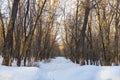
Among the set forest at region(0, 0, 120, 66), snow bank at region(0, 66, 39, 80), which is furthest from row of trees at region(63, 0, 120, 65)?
snow bank at region(0, 66, 39, 80)

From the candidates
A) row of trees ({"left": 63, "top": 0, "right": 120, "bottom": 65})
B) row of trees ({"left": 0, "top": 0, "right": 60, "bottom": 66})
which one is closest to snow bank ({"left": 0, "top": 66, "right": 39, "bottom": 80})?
row of trees ({"left": 0, "top": 0, "right": 60, "bottom": 66})

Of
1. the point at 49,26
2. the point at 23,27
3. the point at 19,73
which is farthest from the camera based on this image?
the point at 49,26

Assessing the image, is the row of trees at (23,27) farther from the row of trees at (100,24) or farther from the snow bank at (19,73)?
the snow bank at (19,73)

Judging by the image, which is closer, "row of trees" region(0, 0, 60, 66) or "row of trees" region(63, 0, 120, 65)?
"row of trees" region(0, 0, 60, 66)

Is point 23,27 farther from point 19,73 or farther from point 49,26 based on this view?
point 19,73

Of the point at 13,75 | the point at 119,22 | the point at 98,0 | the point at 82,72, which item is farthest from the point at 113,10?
the point at 13,75

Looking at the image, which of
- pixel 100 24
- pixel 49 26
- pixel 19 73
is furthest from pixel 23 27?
pixel 19 73

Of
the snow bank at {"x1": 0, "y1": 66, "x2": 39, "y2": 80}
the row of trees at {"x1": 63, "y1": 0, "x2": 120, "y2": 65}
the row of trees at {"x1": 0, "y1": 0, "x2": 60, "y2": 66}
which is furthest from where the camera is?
the row of trees at {"x1": 63, "y1": 0, "x2": 120, "y2": 65}

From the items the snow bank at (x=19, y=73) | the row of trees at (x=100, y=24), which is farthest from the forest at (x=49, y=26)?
the snow bank at (x=19, y=73)

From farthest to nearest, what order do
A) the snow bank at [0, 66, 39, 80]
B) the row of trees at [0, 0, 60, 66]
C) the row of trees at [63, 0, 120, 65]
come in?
the row of trees at [63, 0, 120, 65] < the row of trees at [0, 0, 60, 66] < the snow bank at [0, 66, 39, 80]

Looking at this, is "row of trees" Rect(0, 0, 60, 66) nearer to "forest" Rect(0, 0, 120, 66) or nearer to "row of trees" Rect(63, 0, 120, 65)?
"forest" Rect(0, 0, 120, 66)

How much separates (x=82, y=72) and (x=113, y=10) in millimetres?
23043

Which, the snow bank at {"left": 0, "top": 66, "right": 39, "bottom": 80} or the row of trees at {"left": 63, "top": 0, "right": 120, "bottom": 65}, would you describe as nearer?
the snow bank at {"left": 0, "top": 66, "right": 39, "bottom": 80}

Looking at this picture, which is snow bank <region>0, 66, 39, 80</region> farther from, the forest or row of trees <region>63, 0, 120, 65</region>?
row of trees <region>63, 0, 120, 65</region>
